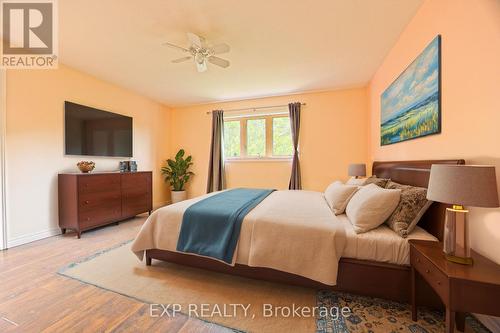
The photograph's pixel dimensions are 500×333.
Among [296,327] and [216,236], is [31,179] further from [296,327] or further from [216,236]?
[296,327]

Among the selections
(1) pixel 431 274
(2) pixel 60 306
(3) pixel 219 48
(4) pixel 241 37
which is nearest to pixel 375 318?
(1) pixel 431 274

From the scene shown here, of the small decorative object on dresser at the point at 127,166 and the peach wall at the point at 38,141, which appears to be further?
the small decorative object on dresser at the point at 127,166

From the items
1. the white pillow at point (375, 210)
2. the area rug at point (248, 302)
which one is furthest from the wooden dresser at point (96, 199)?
the white pillow at point (375, 210)

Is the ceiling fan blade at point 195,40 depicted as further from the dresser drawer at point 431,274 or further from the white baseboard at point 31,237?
the white baseboard at point 31,237

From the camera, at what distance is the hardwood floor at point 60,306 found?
1363mm

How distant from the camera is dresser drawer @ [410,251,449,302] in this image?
1.00 metres

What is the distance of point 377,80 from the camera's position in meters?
3.29

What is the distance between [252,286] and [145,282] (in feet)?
3.25

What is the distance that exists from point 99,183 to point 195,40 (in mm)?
2598

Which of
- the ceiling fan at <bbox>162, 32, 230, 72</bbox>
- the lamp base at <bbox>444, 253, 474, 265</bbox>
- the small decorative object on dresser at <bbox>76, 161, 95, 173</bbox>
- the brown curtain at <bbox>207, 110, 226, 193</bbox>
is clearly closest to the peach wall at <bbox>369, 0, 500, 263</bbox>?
the lamp base at <bbox>444, 253, 474, 265</bbox>

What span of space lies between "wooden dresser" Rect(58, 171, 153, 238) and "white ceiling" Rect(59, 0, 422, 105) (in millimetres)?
1758

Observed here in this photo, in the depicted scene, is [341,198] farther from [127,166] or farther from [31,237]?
[31,237]

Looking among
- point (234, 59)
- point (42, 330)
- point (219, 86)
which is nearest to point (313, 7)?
point (234, 59)

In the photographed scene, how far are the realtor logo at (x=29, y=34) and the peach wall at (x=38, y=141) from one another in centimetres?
15
